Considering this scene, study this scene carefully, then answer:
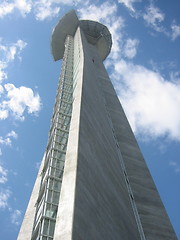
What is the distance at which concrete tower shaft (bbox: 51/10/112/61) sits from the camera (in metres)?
39.4

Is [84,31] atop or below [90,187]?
atop

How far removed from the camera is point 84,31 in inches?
1617

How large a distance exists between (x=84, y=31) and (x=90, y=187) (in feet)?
113

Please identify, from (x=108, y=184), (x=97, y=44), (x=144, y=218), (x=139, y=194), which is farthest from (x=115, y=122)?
(x=97, y=44)

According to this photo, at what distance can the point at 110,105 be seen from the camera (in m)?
26.2

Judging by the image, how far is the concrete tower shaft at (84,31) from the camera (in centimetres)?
3941

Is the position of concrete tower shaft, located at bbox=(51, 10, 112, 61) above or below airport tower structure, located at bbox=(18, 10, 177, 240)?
above

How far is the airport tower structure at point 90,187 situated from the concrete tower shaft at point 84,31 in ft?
54.0

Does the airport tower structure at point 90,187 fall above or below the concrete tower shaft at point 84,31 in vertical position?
below

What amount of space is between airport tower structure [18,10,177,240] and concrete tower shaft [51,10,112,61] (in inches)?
648

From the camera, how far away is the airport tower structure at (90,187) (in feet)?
27.8

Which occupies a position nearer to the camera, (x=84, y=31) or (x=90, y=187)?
(x=90, y=187)

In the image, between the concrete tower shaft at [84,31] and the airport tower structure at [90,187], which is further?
the concrete tower shaft at [84,31]

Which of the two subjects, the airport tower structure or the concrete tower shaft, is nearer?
the airport tower structure
